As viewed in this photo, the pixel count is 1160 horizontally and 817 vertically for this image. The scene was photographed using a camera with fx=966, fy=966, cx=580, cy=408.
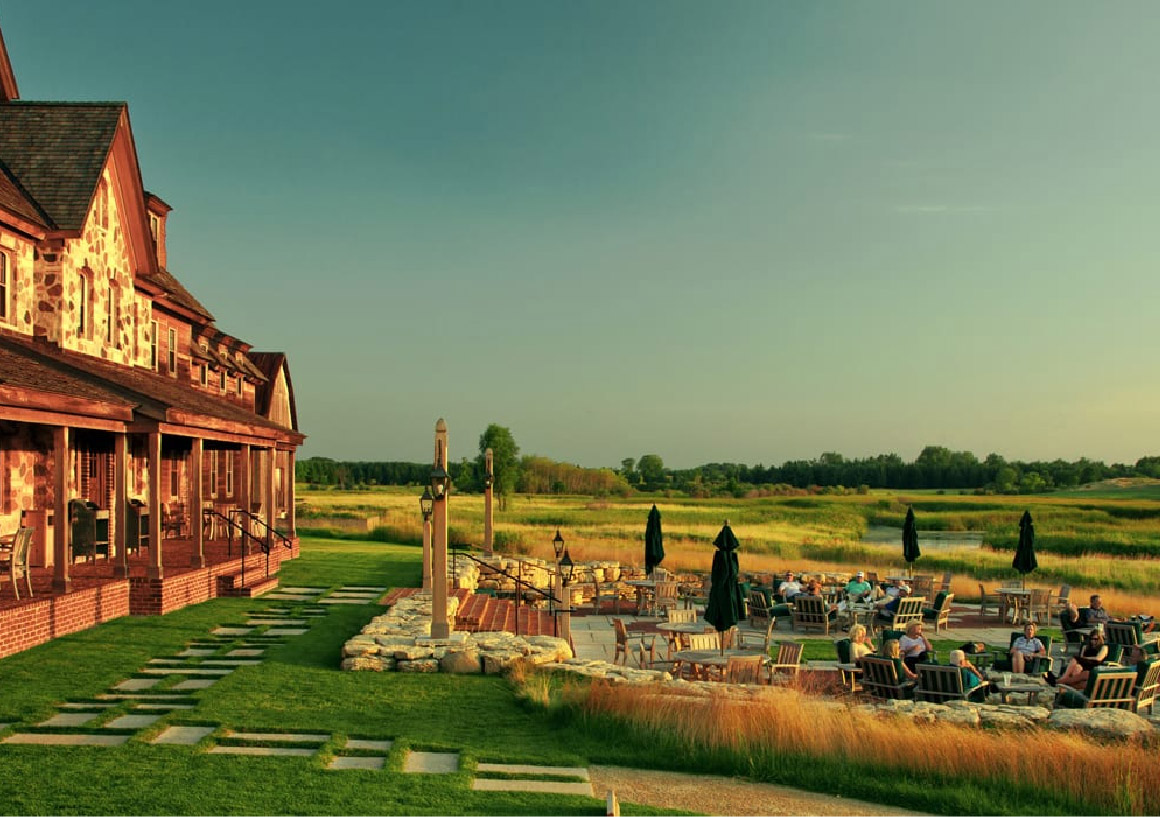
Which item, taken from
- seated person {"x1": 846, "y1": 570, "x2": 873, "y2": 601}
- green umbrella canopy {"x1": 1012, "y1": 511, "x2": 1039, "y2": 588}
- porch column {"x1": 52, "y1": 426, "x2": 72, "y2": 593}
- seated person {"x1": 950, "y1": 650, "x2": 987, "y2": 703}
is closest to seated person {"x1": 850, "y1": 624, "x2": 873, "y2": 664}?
seated person {"x1": 950, "y1": 650, "x2": 987, "y2": 703}

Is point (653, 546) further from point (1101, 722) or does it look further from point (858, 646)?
point (1101, 722)

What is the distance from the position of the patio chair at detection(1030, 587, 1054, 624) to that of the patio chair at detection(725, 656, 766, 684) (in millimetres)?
10970

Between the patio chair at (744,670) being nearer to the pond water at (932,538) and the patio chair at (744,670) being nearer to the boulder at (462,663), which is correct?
the boulder at (462,663)

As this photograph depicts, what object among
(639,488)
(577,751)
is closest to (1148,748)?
(577,751)

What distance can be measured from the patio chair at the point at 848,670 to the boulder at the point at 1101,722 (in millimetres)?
2973

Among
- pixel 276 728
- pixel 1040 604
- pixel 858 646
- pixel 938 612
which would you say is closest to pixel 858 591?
pixel 938 612

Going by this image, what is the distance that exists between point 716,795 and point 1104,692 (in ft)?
22.0

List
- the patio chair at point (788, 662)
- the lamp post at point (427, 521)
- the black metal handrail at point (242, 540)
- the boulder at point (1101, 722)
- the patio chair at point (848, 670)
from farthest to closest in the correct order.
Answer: the black metal handrail at point (242, 540), the lamp post at point (427, 521), the patio chair at point (788, 662), the patio chair at point (848, 670), the boulder at point (1101, 722)

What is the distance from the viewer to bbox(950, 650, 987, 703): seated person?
40.3ft

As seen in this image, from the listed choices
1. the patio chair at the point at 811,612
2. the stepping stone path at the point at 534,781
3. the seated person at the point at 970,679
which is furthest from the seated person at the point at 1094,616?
the stepping stone path at the point at 534,781

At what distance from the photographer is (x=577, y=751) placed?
31.9 feet

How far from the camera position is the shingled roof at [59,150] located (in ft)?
62.1

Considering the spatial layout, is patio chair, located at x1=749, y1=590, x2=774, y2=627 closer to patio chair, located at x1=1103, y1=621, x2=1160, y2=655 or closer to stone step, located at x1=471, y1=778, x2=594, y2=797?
patio chair, located at x1=1103, y1=621, x2=1160, y2=655

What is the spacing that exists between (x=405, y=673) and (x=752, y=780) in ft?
18.4
